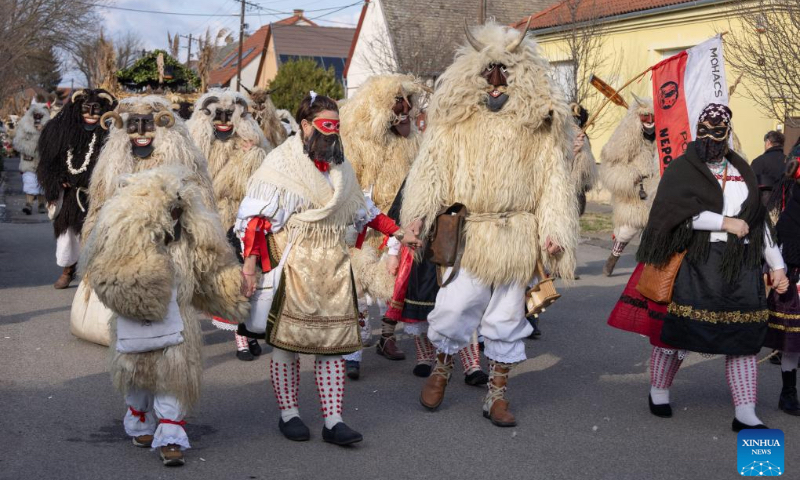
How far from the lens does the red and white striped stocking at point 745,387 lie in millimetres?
5438

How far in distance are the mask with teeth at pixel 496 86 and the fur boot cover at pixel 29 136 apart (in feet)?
48.2

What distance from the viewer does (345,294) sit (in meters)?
5.13

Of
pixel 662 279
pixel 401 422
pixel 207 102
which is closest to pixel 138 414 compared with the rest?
pixel 401 422

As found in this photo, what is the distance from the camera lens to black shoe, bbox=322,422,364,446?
5062mm

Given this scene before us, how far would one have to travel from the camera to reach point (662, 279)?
5.59 meters

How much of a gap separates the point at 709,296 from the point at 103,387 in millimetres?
4017

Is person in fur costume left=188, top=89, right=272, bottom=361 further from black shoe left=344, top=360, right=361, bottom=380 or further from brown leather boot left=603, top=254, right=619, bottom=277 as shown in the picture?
brown leather boot left=603, top=254, right=619, bottom=277

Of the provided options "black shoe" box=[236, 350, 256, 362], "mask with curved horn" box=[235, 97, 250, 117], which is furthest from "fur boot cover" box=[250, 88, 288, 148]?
"black shoe" box=[236, 350, 256, 362]

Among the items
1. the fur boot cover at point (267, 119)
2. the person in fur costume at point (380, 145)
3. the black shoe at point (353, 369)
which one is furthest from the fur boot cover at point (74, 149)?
the black shoe at point (353, 369)

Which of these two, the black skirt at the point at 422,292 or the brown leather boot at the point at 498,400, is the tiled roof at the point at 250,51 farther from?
the brown leather boot at the point at 498,400

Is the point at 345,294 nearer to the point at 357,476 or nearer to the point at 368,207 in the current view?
the point at 368,207

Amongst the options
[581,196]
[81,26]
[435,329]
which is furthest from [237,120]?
[81,26]

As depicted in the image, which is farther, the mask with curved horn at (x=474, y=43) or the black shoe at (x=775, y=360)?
the black shoe at (x=775, y=360)

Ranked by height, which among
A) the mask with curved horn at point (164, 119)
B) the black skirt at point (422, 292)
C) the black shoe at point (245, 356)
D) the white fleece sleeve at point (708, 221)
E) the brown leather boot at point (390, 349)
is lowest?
the black shoe at point (245, 356)
